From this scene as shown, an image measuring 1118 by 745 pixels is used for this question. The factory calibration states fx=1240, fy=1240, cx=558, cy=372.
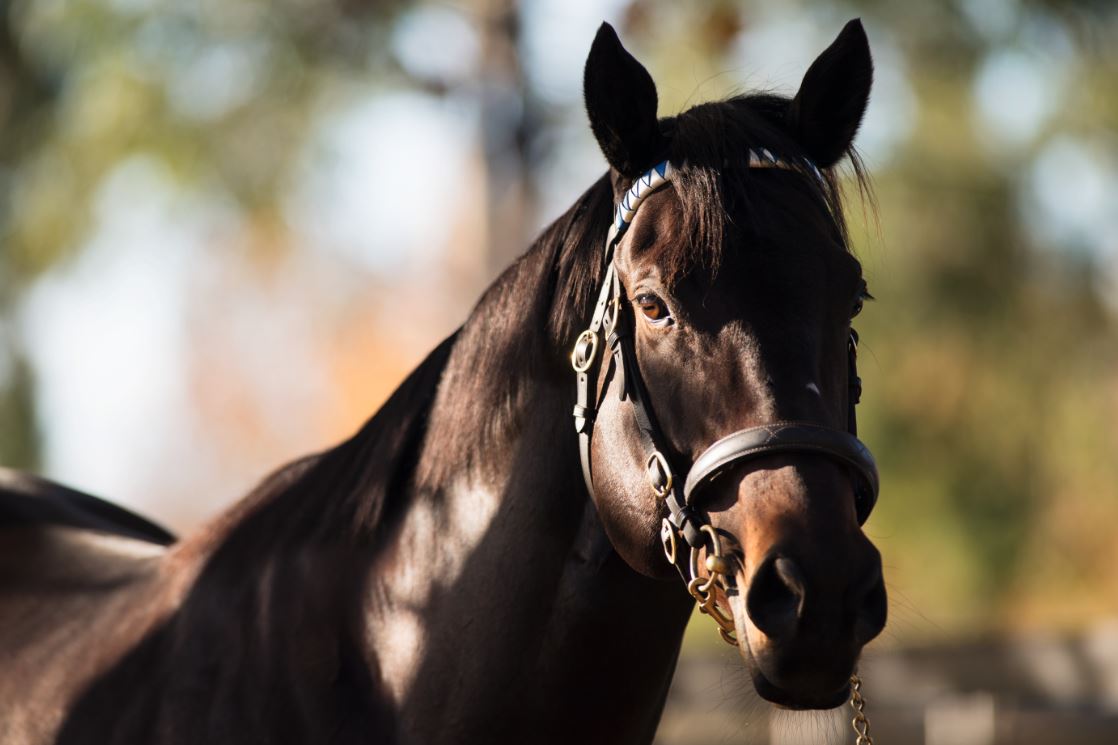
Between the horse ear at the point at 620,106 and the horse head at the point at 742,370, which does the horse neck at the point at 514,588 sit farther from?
the horse ear at the point at 620,106

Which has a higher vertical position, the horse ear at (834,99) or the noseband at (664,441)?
the horse ear at (834,99)

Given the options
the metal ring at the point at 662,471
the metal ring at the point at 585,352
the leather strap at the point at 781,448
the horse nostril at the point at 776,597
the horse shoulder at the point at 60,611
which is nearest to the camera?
the horse nostril at the point at 776,597

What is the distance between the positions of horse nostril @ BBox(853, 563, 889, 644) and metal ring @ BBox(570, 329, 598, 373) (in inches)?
26.5

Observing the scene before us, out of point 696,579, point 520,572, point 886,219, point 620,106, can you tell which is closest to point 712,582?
point 696,579

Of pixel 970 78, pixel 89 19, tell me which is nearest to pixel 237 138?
pixel 89 19

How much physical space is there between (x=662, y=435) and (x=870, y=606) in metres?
0.48

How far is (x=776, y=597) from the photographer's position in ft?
6.48

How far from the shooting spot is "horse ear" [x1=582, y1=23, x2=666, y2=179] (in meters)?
2.40

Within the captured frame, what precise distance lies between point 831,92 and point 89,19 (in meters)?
7.63

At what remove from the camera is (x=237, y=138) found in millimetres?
8742

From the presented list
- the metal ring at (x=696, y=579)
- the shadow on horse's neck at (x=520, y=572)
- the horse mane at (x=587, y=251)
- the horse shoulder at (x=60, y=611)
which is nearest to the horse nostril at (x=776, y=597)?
the metal ring at (x=696, y=579)

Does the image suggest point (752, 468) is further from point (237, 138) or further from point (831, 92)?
point (237, 138)

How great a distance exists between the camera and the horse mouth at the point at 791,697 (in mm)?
1987

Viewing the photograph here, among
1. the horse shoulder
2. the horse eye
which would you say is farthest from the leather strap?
the horse shoulder
